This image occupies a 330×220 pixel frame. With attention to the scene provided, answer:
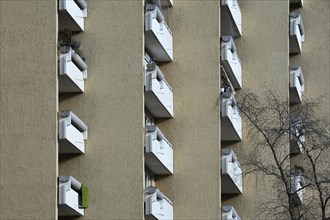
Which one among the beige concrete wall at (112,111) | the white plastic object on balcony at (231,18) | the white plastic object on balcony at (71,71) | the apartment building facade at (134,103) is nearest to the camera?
the apartment building facade at (134,103)

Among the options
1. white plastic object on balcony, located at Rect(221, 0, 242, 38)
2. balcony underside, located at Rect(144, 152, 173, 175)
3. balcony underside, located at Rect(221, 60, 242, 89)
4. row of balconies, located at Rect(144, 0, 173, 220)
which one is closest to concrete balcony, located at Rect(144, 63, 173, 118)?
row of balconies, located at Rect(144, 0, 173, 220)

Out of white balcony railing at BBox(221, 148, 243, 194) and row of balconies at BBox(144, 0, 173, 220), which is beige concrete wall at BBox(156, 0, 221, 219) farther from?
white balcony railing at BBox(221, 148, 243, 194)

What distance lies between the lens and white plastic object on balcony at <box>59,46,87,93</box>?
173 ft

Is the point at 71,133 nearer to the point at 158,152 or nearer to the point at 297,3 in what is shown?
the point at 158,152

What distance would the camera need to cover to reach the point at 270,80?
6731 cm

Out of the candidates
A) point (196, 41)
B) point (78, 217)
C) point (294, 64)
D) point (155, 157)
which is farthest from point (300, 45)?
point (78, 217)

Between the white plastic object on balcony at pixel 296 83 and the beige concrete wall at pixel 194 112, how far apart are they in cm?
771

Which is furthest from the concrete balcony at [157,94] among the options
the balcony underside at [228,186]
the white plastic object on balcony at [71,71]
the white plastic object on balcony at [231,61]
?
the balcony underside at [228,186]

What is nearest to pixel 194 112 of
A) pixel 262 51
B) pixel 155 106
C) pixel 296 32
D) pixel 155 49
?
pixel 155 106

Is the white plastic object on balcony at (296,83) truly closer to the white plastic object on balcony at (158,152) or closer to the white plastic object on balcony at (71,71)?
the white plastic object on balcony at (158,152)

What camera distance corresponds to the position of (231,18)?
6581cm

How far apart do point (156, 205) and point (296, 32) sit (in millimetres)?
14873

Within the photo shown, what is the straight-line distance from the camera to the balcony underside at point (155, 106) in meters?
58.5

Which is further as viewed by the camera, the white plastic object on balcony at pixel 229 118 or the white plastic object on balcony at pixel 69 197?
the white plastic object on balcony at pixel 229 118
